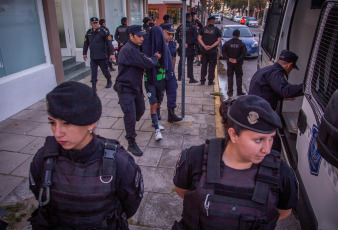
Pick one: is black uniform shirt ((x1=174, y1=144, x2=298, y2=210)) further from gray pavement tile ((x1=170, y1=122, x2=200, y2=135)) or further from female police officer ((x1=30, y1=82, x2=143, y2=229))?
gray pavement tile ((x1=170, y1=122, x2=200, y2=135))

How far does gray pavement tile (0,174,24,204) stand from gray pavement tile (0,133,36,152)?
0.78 metres

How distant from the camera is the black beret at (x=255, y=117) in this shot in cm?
144

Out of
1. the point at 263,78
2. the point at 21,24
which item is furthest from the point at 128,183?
the point at 21,24

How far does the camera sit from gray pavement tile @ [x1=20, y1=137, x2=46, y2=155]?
4.29 m

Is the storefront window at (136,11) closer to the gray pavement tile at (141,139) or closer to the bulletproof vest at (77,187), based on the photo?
the gray pavement tile at (141,139)

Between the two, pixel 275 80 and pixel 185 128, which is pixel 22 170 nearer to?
pixel 185 128

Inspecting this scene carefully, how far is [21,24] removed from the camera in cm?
606

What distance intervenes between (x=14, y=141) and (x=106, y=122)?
1638 mm

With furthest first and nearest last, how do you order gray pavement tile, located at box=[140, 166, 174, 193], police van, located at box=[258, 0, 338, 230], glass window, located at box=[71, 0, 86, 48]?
glass window, located at box=[71, 0, 86, 48] < gray pavement tile, located at box=[140, 166, 174, 193] < police van, located at box=[258, 0, 338, 230]

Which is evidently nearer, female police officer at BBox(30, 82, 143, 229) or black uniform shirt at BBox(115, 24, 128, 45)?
female police officer at BBox(30, 82, 143, 229)

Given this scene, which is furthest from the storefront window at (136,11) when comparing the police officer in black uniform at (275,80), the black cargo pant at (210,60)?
the police officer in black uniform at (275,80)

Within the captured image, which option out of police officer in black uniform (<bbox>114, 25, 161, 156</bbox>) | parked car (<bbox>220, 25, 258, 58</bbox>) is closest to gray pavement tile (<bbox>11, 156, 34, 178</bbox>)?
police officer in black uniform (<bbox>114, 25, 161, 156</bbox>)

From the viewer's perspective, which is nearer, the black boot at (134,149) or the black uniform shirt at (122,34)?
the black boot at (134,149)

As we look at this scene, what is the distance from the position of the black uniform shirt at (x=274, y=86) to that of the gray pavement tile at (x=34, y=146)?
3373 millimetres
